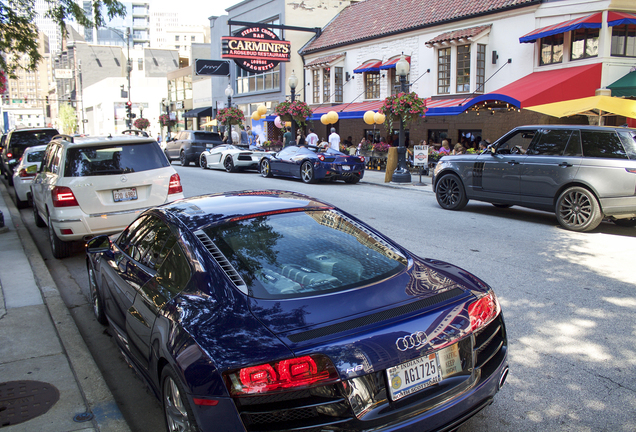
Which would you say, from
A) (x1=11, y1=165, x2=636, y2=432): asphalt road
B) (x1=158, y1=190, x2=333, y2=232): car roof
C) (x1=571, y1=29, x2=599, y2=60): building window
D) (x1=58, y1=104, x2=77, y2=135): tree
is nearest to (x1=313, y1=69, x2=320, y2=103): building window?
(x1=571, y1=29, x2=599, y2=60): building window

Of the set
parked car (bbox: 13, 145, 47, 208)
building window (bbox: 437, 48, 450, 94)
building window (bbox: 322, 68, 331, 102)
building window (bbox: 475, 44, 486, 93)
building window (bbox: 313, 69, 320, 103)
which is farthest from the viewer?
building window (bbox: 313, 69, 320, 103)

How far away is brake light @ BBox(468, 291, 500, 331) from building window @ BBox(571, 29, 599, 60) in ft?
58.3

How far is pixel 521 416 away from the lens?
330cm

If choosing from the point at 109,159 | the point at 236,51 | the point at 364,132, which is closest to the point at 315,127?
the point at 364,132

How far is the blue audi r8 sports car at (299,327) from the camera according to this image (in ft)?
7.32

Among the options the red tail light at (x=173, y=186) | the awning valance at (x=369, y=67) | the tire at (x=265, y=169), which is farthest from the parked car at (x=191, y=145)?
the red tail light at (x=173, y=186)

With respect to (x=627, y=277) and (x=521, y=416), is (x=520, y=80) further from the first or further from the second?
(x=521, y=416)

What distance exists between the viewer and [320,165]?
16703mm

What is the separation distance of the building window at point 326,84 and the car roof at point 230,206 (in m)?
27.3

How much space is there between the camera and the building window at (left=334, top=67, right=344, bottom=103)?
2952cm

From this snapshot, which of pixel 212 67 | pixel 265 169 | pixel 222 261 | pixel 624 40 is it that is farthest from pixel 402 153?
pixel 212 67

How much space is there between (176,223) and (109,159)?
4.68 meters

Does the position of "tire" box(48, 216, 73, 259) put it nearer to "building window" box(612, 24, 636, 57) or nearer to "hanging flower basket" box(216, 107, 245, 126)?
"building window" box(612, 24, 636, 57)

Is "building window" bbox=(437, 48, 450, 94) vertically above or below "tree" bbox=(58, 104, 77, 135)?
below
